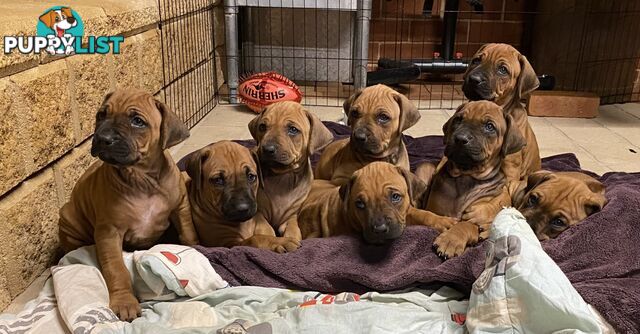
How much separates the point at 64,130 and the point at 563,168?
348cm

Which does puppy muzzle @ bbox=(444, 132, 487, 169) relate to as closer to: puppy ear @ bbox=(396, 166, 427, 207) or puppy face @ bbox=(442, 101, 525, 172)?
puppy face @ bbox=(442, 101, 525, 172)

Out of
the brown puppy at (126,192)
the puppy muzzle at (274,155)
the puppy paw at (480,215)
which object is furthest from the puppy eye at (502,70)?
the brown puppy at (126,192)

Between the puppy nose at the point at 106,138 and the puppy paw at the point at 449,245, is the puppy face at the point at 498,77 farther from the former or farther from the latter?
the puppy nose at the point at 106,138

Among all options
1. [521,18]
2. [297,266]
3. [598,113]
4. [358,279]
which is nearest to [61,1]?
[297,266]

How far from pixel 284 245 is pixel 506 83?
1.93m

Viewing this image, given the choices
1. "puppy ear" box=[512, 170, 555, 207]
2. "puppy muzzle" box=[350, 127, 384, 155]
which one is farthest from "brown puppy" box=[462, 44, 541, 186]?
"puppy muzzle" box=[350, 127, 384, 155]

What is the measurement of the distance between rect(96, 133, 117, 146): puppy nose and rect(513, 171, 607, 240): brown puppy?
2.04m

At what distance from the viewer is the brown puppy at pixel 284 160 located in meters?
3.21

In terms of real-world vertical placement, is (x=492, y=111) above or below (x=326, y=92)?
above

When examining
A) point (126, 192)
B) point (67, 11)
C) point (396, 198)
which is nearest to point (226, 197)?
point (126, 192)

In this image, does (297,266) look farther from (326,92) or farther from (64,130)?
(326,92)

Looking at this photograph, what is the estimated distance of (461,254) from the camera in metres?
2.86

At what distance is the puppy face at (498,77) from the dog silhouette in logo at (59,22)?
248 cm

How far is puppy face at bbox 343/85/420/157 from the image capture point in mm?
3471
